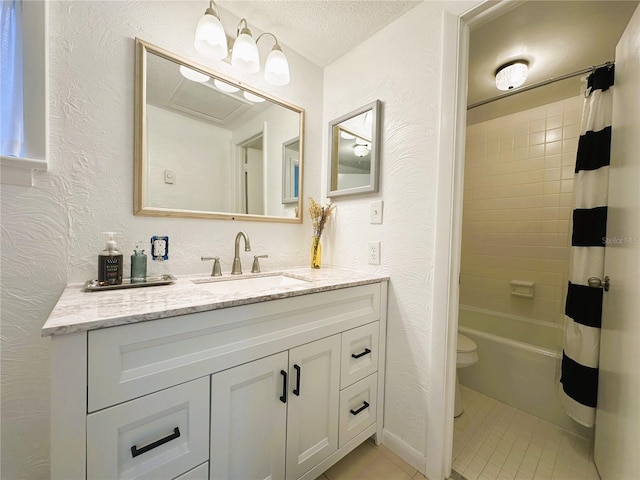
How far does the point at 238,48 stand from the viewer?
1.16 meters

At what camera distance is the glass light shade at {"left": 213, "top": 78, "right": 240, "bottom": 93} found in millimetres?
1228

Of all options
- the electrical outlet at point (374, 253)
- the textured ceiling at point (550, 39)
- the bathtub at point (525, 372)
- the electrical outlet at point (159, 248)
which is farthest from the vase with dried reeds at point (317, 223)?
the bathtub at point (525, 372)

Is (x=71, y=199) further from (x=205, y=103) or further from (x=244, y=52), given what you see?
(x=244, y=52)

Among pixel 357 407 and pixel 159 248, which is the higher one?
pixel 159 248

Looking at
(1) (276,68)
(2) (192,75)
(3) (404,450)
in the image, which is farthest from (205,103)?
(3) (404,450)

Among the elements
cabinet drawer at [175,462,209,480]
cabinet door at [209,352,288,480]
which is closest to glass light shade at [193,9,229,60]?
cabinet door at [209,352,288,480]

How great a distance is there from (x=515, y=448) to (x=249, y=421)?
1.36 m

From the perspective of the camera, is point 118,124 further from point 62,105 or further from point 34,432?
point 34,432

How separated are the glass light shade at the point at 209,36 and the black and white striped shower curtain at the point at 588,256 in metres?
1.86

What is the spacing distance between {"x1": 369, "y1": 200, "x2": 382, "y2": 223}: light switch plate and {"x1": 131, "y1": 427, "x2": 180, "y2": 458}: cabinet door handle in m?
1.12

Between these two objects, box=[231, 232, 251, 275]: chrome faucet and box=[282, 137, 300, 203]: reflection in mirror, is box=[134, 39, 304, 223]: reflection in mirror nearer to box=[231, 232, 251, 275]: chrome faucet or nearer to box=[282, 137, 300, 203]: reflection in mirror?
box=[282, 137, 300, 203]: reflection in mirror

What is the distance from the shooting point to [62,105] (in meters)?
0.89

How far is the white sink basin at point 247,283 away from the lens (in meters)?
1.09

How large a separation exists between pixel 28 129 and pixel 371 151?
1.34m
